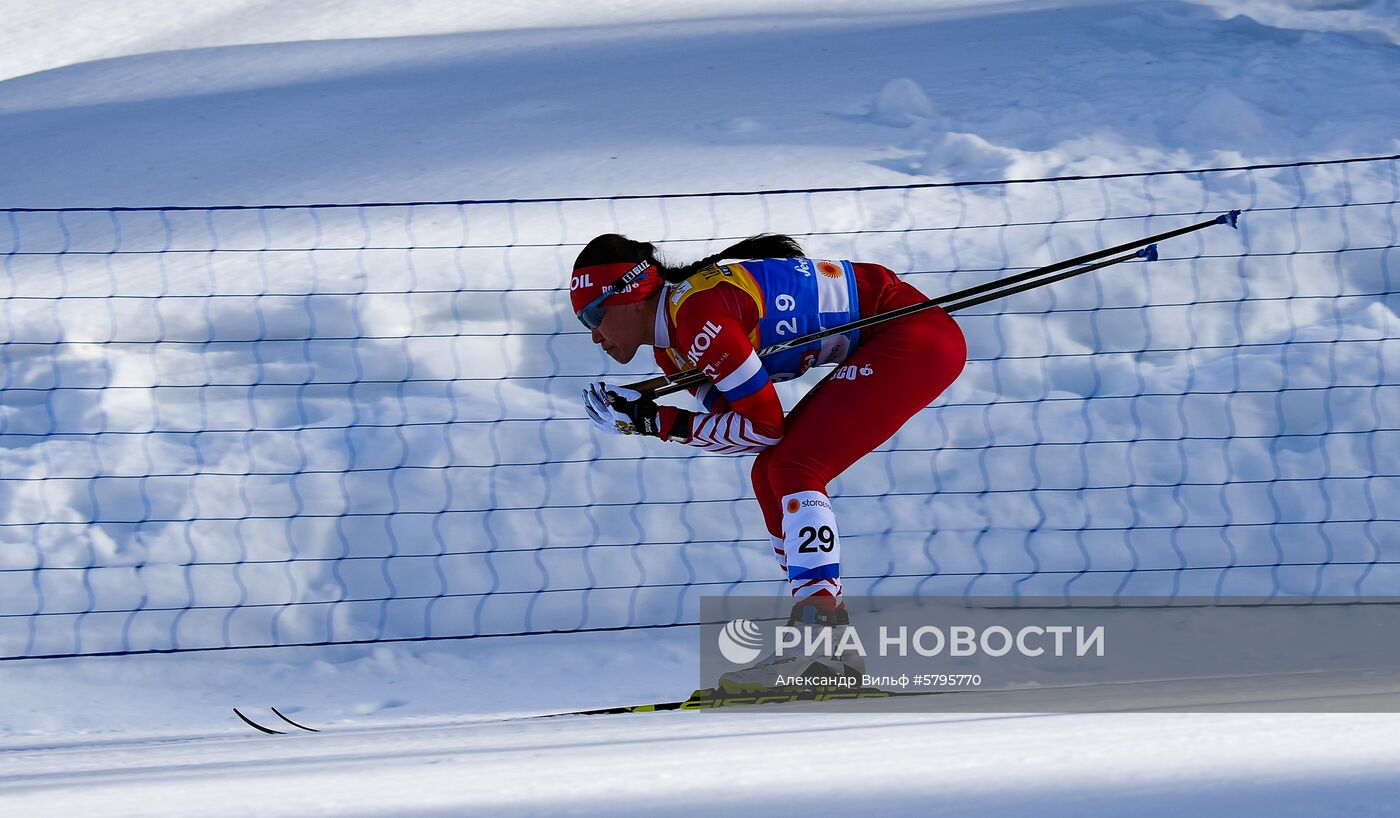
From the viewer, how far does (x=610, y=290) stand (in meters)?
3.69

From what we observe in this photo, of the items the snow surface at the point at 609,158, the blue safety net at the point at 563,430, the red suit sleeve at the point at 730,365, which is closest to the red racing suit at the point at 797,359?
the red suit sleeve at the point at 730,365

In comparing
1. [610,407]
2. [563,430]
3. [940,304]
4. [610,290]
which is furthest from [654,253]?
[563,430]

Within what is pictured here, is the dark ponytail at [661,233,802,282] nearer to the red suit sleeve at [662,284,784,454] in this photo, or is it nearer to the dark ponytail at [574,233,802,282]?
the dark ponytail at [574,233,802,282]

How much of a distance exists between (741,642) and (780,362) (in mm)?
1099

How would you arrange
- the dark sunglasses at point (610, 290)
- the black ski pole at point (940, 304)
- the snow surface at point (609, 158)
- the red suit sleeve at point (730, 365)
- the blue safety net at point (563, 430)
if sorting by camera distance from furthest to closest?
Answer: the blue safety net at point (563, 430) < the black ski pole at point (940, 304) < the dark sunglasses at point (610, 290) < the red suit sleeve at point (730, 365) < the snow surface at point (609, 158)

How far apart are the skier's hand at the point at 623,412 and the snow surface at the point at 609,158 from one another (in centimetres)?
77

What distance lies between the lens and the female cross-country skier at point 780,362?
365cm

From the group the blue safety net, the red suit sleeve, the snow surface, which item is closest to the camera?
the snow surface

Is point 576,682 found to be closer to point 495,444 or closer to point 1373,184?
point 495,444

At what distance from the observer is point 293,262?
6.70 metres

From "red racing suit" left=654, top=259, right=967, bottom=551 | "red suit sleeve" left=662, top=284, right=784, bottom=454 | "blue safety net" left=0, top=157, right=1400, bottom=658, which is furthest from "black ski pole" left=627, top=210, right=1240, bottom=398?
"blue safety net" left=0, top=157, right=1400, bottom=658

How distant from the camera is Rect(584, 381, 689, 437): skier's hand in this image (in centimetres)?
380

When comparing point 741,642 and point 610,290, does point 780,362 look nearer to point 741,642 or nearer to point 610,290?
point 610,290

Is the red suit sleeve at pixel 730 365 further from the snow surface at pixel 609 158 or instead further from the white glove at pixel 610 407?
the snow surface at pixel 609 158
